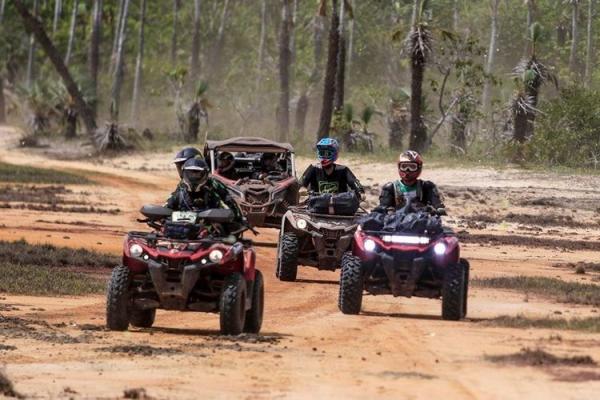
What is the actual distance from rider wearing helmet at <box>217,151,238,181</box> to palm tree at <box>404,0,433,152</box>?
2452cm

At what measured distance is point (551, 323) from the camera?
16.9 m

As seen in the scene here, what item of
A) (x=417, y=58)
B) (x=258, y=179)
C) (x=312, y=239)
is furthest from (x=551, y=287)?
(x=417, y=58)

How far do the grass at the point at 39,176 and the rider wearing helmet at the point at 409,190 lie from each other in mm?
30083

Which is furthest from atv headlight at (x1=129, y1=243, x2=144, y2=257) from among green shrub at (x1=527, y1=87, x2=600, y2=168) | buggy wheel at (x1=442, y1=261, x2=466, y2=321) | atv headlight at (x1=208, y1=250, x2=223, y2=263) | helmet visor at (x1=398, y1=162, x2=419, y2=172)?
green shrub at (x1=527, y1=87, x2=600, y2=168)

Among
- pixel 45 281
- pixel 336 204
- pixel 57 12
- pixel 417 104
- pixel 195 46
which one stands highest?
pixel 57 12

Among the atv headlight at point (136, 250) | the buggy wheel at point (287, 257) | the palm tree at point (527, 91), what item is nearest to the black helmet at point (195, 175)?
the atv headlight at point (136, 250)

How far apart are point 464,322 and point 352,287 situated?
130cm

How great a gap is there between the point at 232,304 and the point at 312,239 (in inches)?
302

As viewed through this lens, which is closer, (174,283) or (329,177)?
(174,283)

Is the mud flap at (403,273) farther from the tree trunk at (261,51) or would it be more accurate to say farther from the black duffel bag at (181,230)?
the tree trunk at (261,51)

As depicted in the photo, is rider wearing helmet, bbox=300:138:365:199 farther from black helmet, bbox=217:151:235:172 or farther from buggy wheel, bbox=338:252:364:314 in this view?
black helmet, bbox=217:151:235:172

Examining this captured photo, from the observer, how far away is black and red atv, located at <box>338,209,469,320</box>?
17.9 metres

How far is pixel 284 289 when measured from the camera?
2236 centimetres

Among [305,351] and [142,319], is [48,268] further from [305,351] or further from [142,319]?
[305,351]
